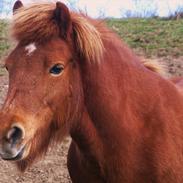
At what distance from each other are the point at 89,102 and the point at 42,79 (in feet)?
1.24

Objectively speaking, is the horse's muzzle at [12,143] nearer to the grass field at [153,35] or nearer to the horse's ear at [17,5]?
the horse's ear at [17,5]

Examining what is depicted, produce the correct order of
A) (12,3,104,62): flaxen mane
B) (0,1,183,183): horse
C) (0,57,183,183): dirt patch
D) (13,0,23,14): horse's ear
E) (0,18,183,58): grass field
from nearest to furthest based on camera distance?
(0,1,183,183): horse → (12,3,104,62): flaxen mane → (13,0,23,14): horse's ear → (0,57,183,183): dirt patch → (0,18,183,58): grass field

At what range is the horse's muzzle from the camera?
248 centimetres

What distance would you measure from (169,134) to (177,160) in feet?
0.57

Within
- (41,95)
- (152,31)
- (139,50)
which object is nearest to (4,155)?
(41,95)

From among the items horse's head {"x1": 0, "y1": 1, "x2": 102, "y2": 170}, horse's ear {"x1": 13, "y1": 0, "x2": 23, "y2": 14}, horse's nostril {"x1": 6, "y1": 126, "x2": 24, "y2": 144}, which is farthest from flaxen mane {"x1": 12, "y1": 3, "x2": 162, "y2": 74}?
horse's nostril {"x1": 6, "y1": 126, "x2": 24, "y2": 144}

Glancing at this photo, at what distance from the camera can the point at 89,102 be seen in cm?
287

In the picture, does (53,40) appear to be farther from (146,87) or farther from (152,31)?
(152,31)

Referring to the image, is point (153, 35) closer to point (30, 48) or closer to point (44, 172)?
point (44, 172)

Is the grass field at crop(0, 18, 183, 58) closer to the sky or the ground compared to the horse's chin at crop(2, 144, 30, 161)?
closer to the ground

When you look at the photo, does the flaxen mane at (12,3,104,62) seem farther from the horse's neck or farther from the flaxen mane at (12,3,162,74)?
the horse's neck

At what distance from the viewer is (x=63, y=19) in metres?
2.77

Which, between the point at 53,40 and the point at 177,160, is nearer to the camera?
the point at 53,40

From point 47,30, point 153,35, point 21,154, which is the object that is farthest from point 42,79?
point 153,35
